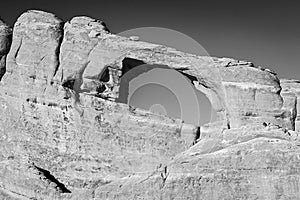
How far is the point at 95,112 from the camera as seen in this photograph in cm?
3253

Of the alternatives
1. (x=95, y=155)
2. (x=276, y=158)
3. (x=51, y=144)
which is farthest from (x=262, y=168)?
(x=51, y=144)

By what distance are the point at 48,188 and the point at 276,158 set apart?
436 inches

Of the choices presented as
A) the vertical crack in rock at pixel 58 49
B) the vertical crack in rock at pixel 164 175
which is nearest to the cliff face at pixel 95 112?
the vertical crack in rock at pixel 58 49

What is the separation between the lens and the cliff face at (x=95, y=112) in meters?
30.6

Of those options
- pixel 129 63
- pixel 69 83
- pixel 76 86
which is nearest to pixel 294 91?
pixel 129 63

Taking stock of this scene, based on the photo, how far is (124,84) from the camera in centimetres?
3494

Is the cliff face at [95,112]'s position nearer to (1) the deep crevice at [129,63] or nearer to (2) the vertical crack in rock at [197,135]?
(1) the deep crevice at [129,63]

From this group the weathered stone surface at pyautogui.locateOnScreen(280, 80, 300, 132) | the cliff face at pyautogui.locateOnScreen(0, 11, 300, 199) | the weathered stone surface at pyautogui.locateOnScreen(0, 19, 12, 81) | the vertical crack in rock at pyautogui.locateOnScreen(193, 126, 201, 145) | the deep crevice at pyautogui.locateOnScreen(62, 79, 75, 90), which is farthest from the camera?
the weathered stone surface at pyautogui.locateOnScreen(0, 19, 12, 81)

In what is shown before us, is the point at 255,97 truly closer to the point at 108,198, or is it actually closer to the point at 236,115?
the point at 236,115

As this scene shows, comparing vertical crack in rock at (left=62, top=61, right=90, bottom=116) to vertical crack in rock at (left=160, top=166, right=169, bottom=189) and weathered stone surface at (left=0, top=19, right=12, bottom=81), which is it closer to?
weathered stone surface at (left=0, top=19, right=12, bottom=81)

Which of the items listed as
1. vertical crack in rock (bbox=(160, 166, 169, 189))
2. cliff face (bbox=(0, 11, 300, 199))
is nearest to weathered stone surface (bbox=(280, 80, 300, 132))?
cliff face (bbox=(0, 11, 300, 199))

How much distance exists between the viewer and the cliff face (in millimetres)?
30625

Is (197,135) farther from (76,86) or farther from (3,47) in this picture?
(3,47)

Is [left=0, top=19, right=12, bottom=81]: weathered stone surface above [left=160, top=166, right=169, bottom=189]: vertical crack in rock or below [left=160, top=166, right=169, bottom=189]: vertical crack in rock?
above
